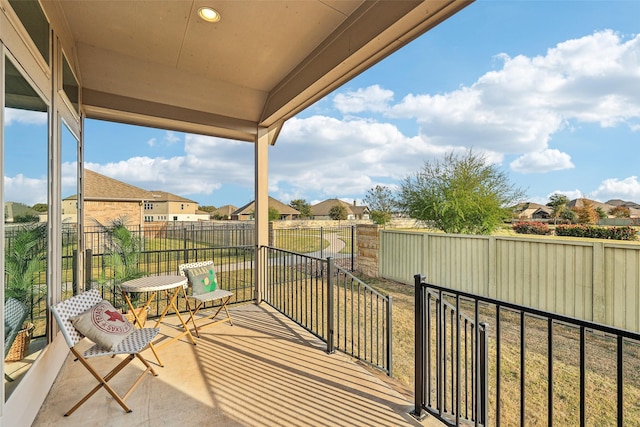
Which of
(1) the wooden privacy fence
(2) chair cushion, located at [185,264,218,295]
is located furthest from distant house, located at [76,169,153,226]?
(1) the wooden privacy fence

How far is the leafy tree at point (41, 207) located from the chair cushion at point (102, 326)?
2.50ft

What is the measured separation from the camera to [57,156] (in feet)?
7.30

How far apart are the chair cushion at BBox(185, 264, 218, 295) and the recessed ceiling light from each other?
2.41 metres

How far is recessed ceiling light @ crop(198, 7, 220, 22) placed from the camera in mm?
2174

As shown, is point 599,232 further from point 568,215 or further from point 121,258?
point 121,258

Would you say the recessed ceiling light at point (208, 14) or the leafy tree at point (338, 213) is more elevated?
the recessed ceiling light at point (208, 14)

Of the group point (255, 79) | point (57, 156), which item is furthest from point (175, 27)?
point (57, 156)

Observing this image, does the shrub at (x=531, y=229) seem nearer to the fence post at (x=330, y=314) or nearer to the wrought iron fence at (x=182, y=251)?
the wrought iron fence at (x=182, y=251)

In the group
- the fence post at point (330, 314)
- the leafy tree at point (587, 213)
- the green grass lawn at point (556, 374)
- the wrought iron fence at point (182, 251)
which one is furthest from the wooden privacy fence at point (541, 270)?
the leafy tree at point (587, 213)

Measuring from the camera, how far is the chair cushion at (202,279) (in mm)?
3059

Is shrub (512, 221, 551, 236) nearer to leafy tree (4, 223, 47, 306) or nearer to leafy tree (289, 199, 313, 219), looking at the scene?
leafy tree (4, 223, 47, 306)

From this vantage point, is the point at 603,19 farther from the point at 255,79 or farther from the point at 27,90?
the point at 27,90

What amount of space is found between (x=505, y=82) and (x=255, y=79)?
8643 mm

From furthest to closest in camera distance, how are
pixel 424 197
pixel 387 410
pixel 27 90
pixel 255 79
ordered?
pixel 424 197 → pixel 255 79 → pixel 387 410 → pixel 27 90
